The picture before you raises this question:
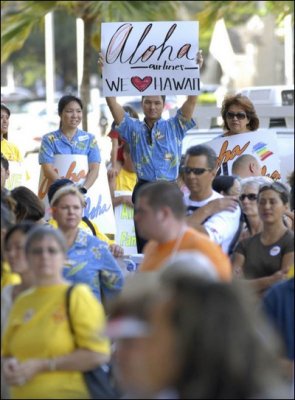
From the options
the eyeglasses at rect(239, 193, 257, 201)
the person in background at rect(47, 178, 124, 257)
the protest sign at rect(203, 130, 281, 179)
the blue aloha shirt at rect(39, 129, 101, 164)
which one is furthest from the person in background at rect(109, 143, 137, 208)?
the eyeglasses at rect(239, 193, 257, 201)

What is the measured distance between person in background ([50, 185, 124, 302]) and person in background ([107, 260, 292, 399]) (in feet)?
11.7

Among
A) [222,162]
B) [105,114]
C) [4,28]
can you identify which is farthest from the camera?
[105,114]

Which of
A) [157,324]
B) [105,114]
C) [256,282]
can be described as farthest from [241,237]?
[105,114]

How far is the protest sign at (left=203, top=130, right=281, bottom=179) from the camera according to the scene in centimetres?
1148

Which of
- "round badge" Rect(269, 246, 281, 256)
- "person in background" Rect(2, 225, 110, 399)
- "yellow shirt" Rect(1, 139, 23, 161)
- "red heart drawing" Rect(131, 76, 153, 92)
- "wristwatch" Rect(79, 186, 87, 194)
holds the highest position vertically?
"red heart drawing" Rect(131, 76, 153, 92)

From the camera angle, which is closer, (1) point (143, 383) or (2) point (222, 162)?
(1) point (143, 383)

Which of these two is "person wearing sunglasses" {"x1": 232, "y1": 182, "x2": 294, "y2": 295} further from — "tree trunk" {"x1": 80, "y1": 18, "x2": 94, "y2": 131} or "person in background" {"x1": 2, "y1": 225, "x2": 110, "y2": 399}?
"tree trunk" {"x1": 80, "y1": 18, "x2": 94, "y2": 131}

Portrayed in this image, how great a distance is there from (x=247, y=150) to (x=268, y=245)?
13.0 feet

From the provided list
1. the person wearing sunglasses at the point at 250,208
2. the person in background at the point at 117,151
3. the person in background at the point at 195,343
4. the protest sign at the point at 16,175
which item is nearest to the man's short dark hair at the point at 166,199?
the person wearing sunglasses at the point at 250,208

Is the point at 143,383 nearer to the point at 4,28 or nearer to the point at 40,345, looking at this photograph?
the point at 40,345

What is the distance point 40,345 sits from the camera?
5.94 m

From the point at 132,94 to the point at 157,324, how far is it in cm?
810

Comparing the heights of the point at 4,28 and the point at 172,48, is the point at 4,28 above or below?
above

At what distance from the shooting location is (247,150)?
37.6 ft
